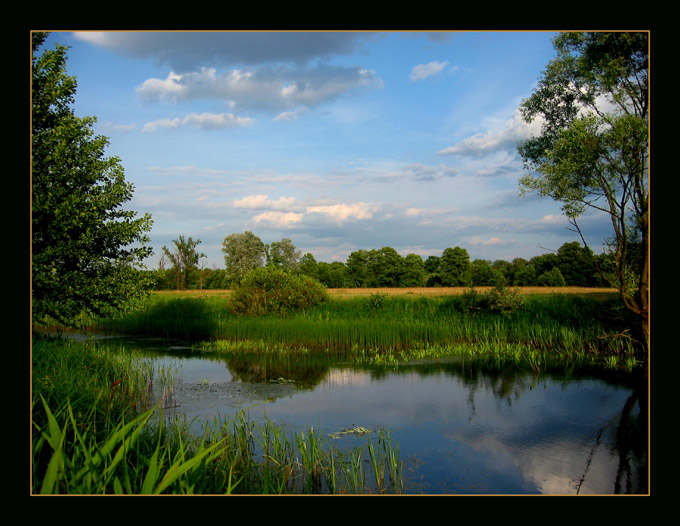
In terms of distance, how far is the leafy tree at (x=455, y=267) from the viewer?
54.6 m

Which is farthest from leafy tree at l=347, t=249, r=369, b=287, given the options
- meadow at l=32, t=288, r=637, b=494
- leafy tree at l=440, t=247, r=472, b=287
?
meadow at l=32, t=288, r=637, b=494

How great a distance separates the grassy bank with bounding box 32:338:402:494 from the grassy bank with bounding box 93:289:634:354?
9448mm

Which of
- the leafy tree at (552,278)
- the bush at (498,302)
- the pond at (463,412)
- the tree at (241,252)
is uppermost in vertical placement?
the tree at (241,252)

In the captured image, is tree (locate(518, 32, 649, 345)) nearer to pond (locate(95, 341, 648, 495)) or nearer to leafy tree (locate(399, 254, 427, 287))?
pond (locate(95, 341, 648, 495))

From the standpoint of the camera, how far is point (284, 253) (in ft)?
239

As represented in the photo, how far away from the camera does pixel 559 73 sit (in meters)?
17.9

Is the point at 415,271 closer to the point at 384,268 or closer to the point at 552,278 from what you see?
the point at 384,268

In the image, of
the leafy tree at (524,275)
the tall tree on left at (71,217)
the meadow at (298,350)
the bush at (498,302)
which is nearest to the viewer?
the meadow at (298,350)

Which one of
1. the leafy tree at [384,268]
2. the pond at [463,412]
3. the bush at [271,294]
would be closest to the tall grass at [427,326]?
the bush at [271,294]

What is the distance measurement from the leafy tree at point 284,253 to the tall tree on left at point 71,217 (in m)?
59.0

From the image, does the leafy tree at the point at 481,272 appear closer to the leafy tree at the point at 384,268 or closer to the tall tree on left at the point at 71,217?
the leafy tree at the point at 384,268

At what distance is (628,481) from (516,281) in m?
41.4

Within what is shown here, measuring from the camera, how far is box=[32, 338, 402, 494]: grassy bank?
12.6 feet
